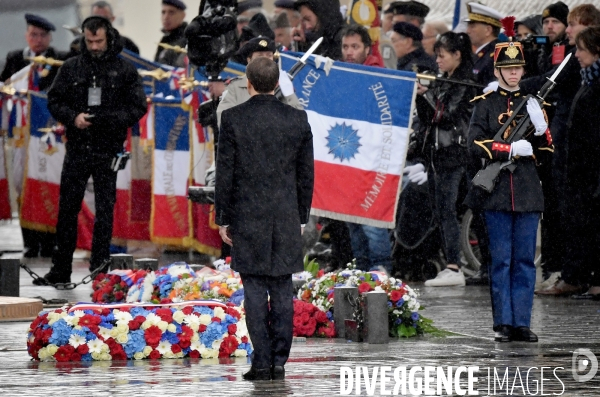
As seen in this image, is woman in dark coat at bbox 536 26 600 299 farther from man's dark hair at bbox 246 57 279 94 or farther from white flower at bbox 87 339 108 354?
white flower at bbox 87 339 108 354

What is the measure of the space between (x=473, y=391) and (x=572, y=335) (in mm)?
3105

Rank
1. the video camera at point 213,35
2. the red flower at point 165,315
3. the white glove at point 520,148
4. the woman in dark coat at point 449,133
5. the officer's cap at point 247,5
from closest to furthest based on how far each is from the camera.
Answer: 1. the red flower at point 165,315
2. the white glove at point 520,148
3. the video camera at point 213,35
4. the woman in dark coat at point 449,133
5. the officer's cap at point 247,5

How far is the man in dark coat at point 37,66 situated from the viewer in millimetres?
20031

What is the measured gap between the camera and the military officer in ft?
52.6

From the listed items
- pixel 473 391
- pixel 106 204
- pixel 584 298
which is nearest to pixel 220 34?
pixel 106 204

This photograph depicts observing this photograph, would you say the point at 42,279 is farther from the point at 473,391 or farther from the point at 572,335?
the point at 473,391

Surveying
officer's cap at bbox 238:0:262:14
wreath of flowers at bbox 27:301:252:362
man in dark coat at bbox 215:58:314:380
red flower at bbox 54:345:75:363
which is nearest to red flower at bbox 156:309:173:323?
wreath of flowers at bbox 27:301:252:362

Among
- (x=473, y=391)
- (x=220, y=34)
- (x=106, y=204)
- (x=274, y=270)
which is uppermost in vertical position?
(x=220, y=34)

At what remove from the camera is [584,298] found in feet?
47.4

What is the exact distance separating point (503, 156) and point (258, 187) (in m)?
2.44

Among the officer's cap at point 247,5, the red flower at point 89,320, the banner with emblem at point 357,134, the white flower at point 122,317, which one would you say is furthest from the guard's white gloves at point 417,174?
the red flower at point 89,320

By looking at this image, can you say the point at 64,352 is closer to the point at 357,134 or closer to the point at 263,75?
the point at 263,75

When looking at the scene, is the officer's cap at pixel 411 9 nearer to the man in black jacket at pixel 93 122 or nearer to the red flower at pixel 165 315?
the man in black jacket at pixel 93 122

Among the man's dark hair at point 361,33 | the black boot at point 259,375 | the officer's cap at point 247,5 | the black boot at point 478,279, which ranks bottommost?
the black boot at point 259,375
